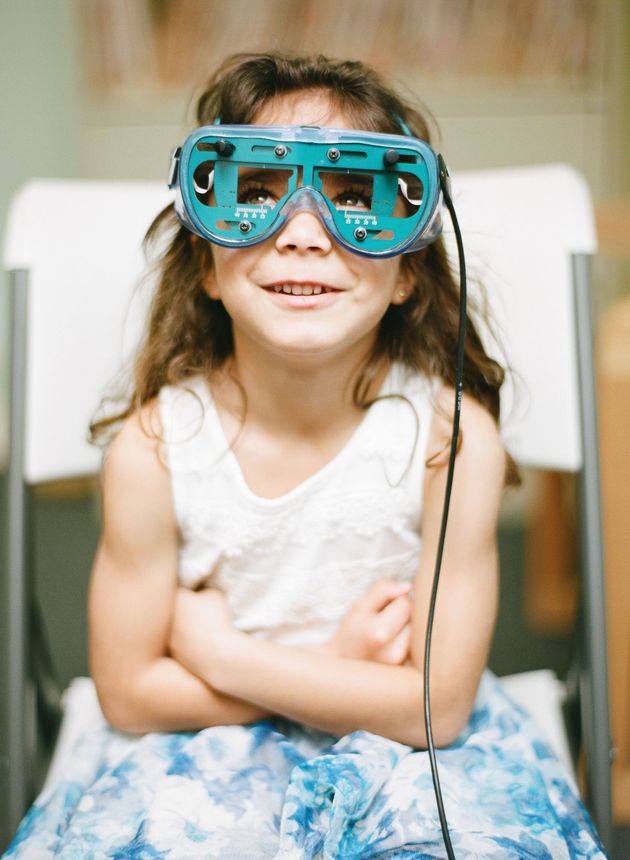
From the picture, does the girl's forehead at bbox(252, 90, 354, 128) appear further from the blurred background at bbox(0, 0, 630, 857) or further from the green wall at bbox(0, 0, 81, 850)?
the green wall at bbox(0, 0, 81, 850)

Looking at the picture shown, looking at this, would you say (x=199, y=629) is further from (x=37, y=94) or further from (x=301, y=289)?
(x=37, y=94)

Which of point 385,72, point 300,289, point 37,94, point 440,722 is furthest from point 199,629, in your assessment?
point 37,94

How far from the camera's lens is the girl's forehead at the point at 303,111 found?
2.71 feet

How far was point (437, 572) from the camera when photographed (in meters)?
0.82

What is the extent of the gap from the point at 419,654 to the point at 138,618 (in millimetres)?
300

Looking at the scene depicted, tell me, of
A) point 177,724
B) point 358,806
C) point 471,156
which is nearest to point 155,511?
point 177,724

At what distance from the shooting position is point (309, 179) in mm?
758

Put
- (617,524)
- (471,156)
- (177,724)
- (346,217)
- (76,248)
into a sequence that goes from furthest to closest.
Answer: (471,156)
(617,524)
(76,248)
(177,724)
(346,217)

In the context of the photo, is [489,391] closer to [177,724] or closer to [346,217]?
[346,217]

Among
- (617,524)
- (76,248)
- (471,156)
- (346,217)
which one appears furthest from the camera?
(471,156)

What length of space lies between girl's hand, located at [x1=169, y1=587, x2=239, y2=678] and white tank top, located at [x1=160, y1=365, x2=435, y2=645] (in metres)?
0.03

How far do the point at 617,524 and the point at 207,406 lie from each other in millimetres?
677

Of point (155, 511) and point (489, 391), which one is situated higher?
point (489, 391)

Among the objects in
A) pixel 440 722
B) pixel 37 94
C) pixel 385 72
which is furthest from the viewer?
pixel 37 94
